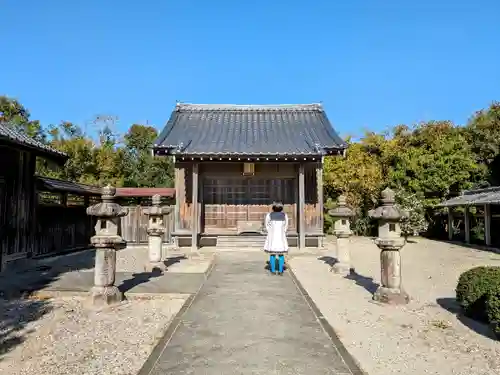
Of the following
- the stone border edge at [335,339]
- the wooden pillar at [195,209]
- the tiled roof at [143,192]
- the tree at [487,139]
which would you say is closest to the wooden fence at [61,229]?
the tiled roof at [143,192]

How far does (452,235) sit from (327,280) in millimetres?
15481

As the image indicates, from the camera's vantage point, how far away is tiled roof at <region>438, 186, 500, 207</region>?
615 inches

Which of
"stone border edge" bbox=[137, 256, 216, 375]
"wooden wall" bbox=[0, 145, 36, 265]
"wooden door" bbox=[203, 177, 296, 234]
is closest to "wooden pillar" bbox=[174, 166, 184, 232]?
"wooden door" bbox=[203, 177, 296, 234]

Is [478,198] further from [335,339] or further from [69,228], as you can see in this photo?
[69,228]

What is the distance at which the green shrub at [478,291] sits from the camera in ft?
17.1

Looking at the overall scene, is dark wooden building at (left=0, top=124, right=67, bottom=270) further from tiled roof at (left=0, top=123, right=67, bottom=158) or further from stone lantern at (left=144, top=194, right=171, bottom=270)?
→ stone lantern at (left=144, top=194, right=171, bottom=270)

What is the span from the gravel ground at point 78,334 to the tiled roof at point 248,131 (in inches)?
323

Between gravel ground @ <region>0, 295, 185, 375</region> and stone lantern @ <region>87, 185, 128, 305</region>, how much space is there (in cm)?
25

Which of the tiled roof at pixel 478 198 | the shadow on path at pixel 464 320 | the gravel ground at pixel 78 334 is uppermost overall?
the tiled roof at pixel 478 198

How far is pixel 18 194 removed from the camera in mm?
10016

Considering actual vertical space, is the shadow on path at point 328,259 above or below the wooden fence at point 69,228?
below

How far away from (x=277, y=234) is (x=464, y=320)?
433cm

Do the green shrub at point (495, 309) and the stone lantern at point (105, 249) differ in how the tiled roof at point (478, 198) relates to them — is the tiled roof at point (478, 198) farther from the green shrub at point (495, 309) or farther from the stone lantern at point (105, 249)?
the stone lantern at point (105, 249)

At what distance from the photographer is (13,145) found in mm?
9094
